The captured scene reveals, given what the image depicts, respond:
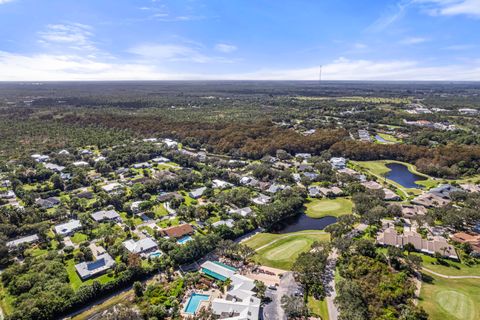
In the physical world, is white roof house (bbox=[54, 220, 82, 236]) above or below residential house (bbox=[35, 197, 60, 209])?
below

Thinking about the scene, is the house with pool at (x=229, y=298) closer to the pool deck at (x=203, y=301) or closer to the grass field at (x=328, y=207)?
the pool deck at (x=203, y=301)

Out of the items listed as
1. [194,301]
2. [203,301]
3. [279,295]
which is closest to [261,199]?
[279,295]

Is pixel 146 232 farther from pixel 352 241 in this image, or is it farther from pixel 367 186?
pixel 367 186

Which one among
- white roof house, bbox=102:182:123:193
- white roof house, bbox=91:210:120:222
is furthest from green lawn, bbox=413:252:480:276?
white roof house, bbox=102:182:123:193

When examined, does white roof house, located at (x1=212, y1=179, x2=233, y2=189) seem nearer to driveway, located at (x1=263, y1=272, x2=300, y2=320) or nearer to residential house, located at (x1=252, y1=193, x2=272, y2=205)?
residential house, located at (x1=252, y1=193, x2=272, y2=205)

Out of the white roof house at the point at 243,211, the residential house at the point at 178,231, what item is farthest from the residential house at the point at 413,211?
the residential house at the point at 178,231

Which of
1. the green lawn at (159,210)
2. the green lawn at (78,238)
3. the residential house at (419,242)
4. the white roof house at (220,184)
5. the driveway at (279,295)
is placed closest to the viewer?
the driveway at (279,295)

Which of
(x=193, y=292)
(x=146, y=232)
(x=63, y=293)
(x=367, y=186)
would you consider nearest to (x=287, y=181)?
(x=367, y=186)

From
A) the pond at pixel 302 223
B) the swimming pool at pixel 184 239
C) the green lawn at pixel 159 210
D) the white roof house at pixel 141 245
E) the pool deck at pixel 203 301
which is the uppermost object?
the green lawn at pixel 159 210
